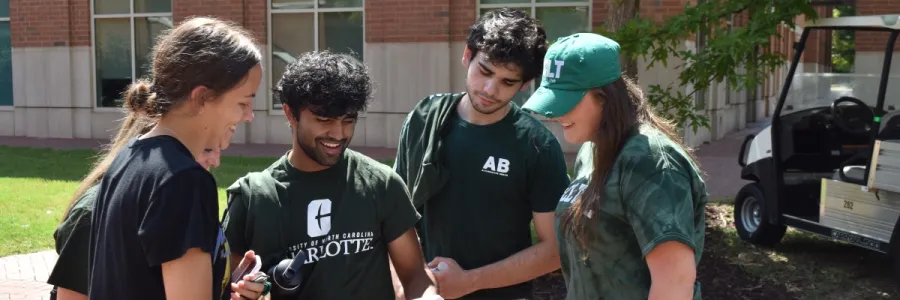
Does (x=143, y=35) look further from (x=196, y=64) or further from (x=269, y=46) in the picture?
(x=196, y=64)

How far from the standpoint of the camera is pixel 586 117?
7.97 feet

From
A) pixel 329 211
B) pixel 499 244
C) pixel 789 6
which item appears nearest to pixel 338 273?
pixel 329 211

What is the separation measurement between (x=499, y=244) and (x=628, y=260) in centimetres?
80

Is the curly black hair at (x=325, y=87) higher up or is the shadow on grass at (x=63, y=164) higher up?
the curly black hair at (x=325, y=87)

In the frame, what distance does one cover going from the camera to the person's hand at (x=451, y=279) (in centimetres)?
298

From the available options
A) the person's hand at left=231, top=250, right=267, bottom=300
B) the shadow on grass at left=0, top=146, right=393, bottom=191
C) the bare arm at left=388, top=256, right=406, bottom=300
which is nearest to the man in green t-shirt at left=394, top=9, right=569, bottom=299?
the bare arm at left=388, top=256, right=406, bottom=300

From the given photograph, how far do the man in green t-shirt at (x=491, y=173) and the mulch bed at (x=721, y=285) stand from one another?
11.8 ft

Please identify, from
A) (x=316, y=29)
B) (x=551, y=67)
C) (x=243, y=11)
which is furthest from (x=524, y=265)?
(x=243, y=11)

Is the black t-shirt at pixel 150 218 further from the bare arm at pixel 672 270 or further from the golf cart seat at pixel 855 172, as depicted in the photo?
the golf cart seat at pixel 855 172

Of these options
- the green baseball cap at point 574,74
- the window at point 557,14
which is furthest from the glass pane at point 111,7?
the green baseball cap at point 574,74

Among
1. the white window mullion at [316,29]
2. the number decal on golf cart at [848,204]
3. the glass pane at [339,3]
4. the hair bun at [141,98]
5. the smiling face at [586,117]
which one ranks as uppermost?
the glass pane at [339,3]

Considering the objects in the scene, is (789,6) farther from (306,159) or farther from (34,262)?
(34,262)

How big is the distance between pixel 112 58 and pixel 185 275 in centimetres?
1677

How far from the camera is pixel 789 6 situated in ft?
21.6
